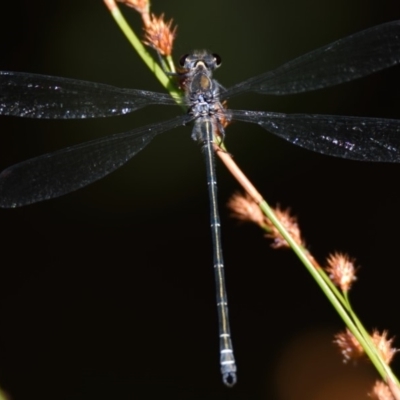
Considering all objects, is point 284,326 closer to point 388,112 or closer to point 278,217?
point 388,112

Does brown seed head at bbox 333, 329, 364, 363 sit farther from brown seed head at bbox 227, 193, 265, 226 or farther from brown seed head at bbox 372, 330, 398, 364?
brown seed head at bbox 227, 193, 265, 226

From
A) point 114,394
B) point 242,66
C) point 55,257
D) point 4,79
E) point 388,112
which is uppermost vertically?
point 242,66

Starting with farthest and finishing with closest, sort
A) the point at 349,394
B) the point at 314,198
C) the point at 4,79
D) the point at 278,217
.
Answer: the point at 314,198 → the point at 349,394 → the point at 4,79 → the point at 278,217

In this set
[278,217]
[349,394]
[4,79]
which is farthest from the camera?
[349,394]

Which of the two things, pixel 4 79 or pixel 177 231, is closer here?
pixel 4 79

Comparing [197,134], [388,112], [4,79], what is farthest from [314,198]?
[4,79]

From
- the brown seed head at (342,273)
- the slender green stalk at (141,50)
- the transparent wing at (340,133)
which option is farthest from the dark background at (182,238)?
the brown seed head at (342,273)

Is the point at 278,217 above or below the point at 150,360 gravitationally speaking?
below
